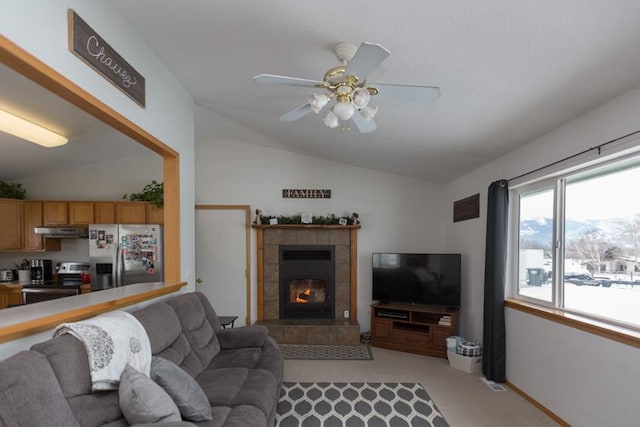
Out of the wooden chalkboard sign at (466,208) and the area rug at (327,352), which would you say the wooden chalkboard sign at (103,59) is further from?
the wooden chalkboard sign at (466,208)

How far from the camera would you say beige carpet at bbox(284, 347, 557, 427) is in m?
2.68

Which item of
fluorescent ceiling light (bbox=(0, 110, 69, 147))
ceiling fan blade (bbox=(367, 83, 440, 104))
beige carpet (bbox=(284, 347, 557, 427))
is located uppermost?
fluorescent ceiling light (bbox=(0, 110, 69, 147))

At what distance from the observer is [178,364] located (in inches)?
87.7

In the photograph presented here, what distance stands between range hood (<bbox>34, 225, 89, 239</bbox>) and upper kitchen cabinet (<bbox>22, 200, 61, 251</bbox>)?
15cm

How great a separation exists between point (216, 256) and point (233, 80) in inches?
114

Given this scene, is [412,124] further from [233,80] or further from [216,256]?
[216,256]

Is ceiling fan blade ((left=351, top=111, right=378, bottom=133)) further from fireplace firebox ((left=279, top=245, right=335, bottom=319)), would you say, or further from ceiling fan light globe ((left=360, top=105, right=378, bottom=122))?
fireplace firebox ((left=279, top=245, right=335, bottom=319))

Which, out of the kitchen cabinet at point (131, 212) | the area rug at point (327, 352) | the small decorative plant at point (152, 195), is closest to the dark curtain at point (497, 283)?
the area rug at point (327, 352)

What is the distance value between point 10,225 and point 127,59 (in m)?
3.62

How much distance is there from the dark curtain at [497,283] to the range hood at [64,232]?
504 centimetres

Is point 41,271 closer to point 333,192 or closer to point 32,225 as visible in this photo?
point 32,225

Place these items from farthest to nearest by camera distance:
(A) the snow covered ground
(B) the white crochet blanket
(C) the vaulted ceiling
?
(A) the snow covered ground, (C) the vaulted ceiling, (B) the white crochet blanket

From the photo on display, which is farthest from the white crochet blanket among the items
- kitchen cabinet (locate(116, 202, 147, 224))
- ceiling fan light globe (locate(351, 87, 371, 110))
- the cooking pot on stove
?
the cooking pot on stove

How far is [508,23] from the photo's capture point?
166 cm
